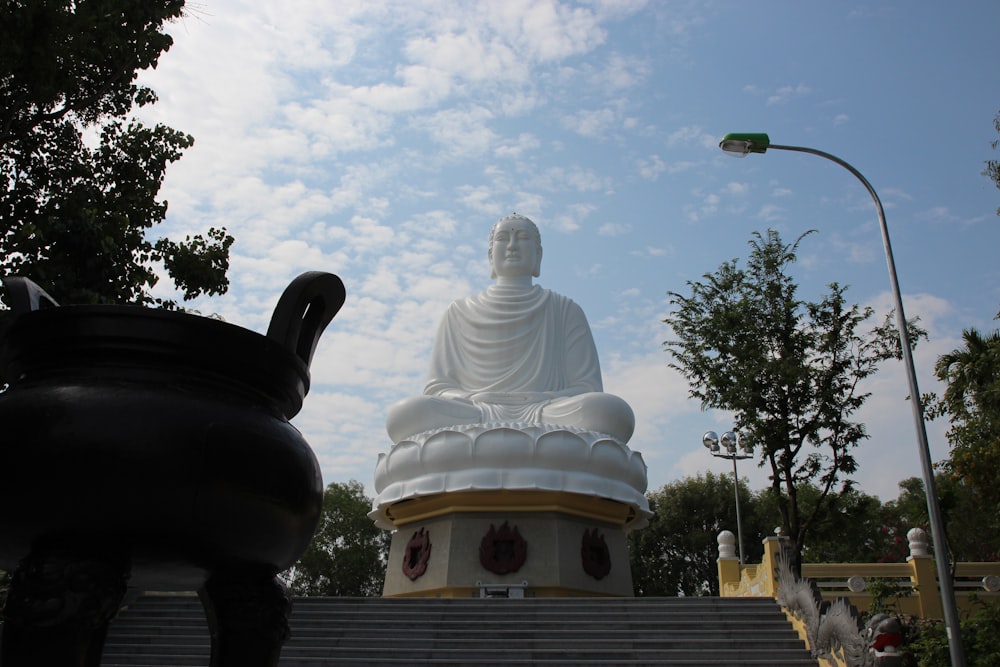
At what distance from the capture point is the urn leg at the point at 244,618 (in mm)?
2342

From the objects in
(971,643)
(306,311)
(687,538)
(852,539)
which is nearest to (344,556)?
(687,538)

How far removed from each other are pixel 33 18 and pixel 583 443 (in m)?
8.20

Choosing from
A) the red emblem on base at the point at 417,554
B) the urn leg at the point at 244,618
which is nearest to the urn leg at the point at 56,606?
the urn leg at the point at 244,618

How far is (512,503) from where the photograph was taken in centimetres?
1259

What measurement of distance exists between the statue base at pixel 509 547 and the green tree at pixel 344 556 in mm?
18288

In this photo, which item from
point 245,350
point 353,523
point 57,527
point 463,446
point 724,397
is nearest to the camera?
point 57,527

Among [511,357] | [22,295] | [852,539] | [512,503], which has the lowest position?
[22,295]

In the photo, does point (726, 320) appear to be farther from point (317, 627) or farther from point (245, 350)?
point (245, 350)

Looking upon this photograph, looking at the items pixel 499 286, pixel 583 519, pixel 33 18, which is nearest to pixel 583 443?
pixel 583 519

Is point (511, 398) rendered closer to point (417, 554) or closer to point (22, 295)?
point (417, 554)

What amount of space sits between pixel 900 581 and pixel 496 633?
9761 mm

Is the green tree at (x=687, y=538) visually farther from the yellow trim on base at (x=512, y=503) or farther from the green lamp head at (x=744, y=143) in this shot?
the green lamp head at (x=744, y=143)

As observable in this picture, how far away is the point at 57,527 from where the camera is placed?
2.04 meters

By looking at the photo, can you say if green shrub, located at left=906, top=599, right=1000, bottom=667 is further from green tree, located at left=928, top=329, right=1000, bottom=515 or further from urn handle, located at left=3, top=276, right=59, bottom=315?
urn handle, located at left=3, top=276, right=59, bottom=315
